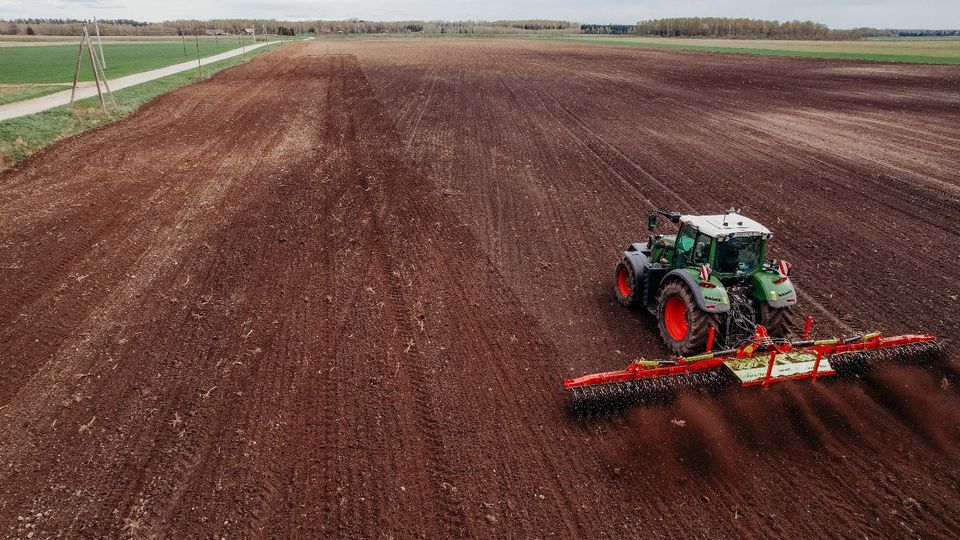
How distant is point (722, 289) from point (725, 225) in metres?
1.00

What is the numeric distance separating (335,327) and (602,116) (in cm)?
2047

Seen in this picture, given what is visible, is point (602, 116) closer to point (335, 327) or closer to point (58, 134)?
point (335, 327)

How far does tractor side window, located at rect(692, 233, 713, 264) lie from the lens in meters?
8.16

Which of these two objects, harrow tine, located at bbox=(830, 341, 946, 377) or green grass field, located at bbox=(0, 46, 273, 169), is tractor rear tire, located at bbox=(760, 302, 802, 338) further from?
green grass field, located at bbox=(0, 46, 273, 169)

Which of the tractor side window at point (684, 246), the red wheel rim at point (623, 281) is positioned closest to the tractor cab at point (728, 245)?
the tractor side window at point (684, 246)

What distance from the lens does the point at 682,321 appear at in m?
8.51

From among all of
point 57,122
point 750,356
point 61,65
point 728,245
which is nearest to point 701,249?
point 728,245

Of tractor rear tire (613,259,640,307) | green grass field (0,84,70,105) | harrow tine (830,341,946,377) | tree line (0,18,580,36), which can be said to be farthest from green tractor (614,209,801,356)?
tree line (0,18,580,36)

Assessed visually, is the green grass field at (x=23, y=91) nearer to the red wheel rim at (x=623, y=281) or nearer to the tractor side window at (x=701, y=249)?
the red wheel rim at (x=623, y=281)

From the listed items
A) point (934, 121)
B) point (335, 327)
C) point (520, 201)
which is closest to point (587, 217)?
point (520, 201)

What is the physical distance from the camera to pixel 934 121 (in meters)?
25.5

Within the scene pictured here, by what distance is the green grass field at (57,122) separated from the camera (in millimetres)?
18312

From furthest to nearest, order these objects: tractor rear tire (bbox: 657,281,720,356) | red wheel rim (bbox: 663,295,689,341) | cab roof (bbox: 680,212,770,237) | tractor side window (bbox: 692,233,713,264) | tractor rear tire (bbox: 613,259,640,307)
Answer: tractor rear tire (bbox: 613,259,640,307) → red wheel rim (bbox: 663,295,689,341) → tractor side window (bbox: 692,233,713,264) → cab roof (bbox: 680,212,770,237) → tractor rear tire (bbox: 657,281,720,356)

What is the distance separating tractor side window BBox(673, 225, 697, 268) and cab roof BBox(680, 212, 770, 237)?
238mm
